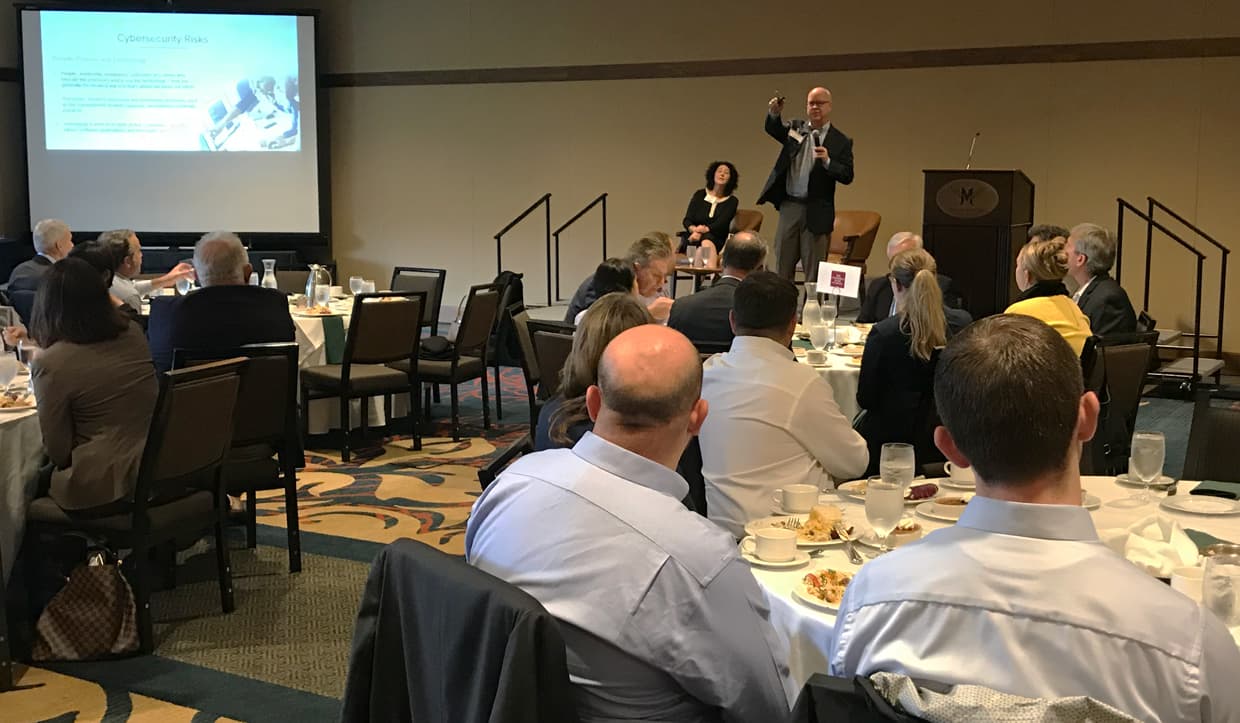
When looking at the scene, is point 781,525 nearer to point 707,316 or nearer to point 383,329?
point 707,316

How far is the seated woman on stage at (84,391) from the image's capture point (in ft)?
12.3

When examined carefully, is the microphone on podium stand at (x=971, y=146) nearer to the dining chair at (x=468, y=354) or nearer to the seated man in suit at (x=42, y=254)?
the dining chair at (x=468, y=354)

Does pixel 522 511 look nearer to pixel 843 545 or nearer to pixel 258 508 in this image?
pixel 843 545

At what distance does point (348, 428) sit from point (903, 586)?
5468 millimetres

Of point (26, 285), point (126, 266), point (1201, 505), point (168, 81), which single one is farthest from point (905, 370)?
point (168, 81)

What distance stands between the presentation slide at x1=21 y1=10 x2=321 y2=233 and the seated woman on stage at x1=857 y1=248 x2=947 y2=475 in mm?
9070

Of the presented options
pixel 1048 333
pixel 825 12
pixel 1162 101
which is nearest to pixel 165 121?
pixel 825 12

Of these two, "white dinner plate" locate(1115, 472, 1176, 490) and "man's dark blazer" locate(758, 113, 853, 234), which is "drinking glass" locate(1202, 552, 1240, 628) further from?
"man's dark blazer" locate(758, 113, 853, 234)

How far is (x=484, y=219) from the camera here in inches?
496

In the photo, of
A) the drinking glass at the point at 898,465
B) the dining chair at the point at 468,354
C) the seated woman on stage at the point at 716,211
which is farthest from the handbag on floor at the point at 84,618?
the seated woman on stage at the point at 716,211

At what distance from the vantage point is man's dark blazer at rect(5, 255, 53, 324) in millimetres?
7363

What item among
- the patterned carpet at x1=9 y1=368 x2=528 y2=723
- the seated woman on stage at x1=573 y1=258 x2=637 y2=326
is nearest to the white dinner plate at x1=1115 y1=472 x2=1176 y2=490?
the patterned carpet at x1=9 y1=368 x2=528 y2=723

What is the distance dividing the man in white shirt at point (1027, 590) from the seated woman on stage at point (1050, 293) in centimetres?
343

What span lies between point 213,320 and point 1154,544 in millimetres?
4337
